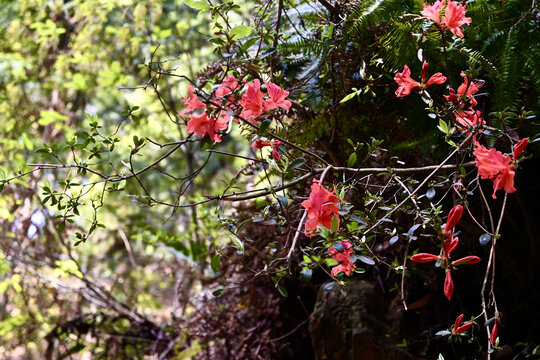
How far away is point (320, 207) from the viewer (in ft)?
3.33

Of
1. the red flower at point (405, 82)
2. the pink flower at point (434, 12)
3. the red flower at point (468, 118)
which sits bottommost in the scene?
the red flower at point (468, 118)

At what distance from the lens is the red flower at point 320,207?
1.01 m

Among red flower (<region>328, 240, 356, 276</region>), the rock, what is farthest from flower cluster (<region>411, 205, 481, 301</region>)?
the rock

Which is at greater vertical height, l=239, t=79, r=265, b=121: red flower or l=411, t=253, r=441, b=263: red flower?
l=239, t=79, r=265, b=121: red flower

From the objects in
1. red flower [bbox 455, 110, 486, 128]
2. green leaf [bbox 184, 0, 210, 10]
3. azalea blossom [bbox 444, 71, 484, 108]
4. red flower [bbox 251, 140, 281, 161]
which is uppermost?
green leaf [bbox 184, 0, 210, 10]

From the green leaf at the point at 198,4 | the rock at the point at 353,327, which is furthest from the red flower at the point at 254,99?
the rock at the point at 353,327

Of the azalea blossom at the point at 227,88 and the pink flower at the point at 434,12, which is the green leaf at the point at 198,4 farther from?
the pink flower at the point at 434,12

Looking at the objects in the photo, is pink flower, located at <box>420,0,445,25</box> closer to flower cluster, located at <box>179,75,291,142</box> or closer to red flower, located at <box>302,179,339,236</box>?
flower cluster, located at <box>179,75,291,142</box>

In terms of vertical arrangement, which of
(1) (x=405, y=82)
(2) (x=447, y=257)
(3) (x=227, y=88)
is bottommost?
(2) (x=447, y=257)

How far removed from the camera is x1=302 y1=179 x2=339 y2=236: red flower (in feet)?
A: 3.33

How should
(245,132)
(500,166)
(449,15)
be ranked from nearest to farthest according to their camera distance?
(500,166) < (449,15) < (245,132)

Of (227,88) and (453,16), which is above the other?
(227,88)

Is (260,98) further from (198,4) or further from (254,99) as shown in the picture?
(198,4)

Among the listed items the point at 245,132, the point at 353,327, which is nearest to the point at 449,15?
the point at 245,132
